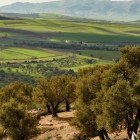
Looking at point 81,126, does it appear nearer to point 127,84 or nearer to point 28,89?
point 127,84

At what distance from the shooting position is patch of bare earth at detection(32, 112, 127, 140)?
72781 millimetres

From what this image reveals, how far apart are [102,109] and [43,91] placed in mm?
40015

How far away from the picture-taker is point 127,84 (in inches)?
2494

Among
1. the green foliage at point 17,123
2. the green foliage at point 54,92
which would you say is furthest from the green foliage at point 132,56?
the green foliage at point 54,92

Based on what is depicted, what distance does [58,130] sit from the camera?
84125 mm

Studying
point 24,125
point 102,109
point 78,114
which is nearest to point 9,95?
point 24,125

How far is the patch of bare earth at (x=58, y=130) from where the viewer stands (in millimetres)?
72781

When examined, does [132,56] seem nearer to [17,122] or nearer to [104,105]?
[104,105]

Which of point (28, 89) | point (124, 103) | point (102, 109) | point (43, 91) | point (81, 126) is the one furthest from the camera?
point (28, 89)

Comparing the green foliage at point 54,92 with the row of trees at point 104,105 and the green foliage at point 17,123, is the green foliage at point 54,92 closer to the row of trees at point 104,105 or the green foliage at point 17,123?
the row of trees at point 104,105

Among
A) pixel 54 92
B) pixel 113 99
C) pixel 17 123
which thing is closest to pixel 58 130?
pixel 17 123

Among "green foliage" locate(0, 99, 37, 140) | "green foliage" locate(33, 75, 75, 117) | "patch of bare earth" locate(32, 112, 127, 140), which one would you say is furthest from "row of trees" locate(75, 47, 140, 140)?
"green foliage" locate(33, 75, 75, 117)

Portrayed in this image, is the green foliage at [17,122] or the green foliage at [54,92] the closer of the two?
the green foliage at [17,122]

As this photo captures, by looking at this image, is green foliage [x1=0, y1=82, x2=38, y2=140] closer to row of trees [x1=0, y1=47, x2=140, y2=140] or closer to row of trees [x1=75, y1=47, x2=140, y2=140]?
row of trees [x1=0, y1=47, x2=140, y2=140]
